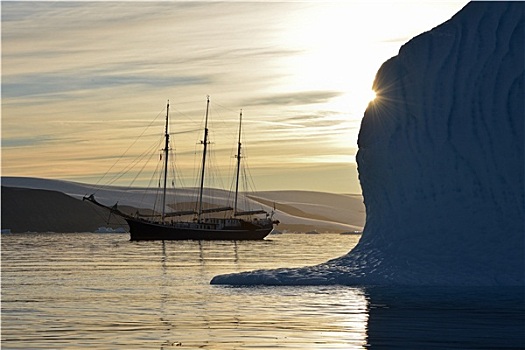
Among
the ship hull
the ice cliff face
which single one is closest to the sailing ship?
the ship hull

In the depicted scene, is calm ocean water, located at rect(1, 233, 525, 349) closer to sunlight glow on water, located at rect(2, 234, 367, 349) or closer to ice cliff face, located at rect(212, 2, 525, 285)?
sunlight glow on water, located at rect(2, 234, 367, 349)

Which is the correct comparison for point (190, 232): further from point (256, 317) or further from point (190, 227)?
point (256, 317)

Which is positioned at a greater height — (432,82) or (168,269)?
(432,82)

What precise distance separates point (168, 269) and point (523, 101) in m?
16.6

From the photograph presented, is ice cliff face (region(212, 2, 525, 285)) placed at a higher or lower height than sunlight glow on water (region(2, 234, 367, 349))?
higher

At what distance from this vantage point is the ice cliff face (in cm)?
2367

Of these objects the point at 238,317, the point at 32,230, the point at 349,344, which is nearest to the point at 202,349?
the point at 349,344

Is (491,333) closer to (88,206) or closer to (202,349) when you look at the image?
(202,349)

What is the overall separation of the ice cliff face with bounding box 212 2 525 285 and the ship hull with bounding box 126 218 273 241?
77.5 m

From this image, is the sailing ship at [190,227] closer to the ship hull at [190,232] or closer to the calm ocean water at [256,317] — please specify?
the ship hull at [190,232]

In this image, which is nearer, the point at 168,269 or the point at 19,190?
the point at 168,269

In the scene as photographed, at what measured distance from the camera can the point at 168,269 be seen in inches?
1425

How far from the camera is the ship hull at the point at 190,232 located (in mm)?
103312

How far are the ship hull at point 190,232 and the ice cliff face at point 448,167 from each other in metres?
77.5
